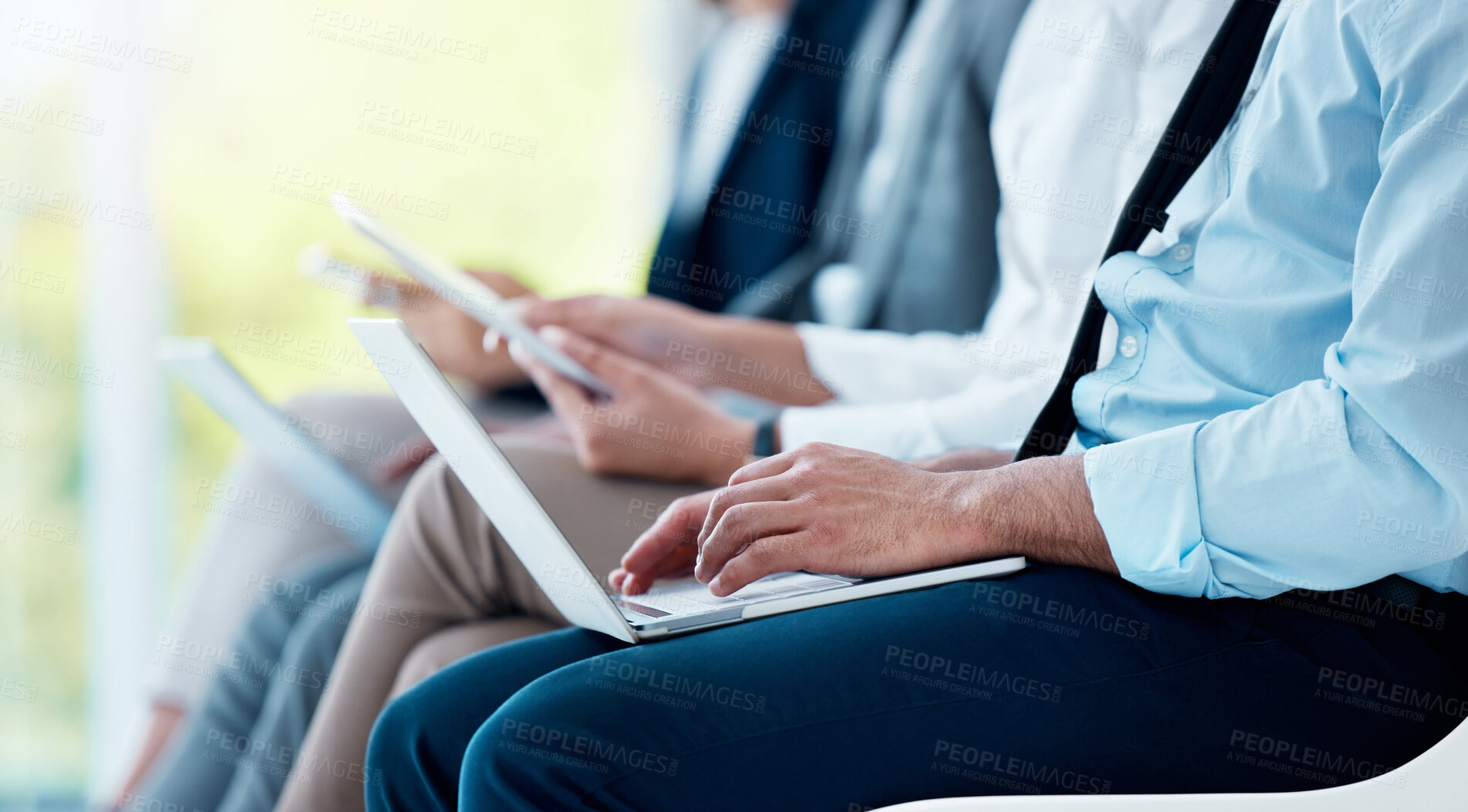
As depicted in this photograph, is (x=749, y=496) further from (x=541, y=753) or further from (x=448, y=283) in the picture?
(x=448, y=283)

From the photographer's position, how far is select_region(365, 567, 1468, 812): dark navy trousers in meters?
0.57

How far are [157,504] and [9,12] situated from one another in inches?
33.6

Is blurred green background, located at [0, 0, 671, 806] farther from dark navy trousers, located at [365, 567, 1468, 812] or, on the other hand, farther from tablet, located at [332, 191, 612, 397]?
dark navy trousers, located at [365, 567, 1468, 812]

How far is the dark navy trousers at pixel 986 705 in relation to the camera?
22.3 inches

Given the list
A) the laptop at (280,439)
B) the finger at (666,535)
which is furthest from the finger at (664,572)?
the laptop at (280,439)

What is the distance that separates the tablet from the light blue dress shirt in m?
0.49

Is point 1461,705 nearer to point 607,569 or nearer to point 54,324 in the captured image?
point 607,569

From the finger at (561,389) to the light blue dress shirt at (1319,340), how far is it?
0.53 m

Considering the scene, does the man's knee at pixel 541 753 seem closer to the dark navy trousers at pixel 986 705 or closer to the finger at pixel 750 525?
the dark navy trousers at pixel 986 705

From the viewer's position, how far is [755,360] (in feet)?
4.30

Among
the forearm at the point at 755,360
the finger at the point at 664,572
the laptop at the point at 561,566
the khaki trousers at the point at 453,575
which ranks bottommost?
the khaki trousers at the point at 453,575

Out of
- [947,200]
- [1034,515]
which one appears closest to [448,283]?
[1034,515]

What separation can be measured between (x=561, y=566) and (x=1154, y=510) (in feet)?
1.08

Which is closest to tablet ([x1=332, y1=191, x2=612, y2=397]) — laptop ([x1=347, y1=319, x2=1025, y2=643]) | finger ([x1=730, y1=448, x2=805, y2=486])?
laptop ([x1=347, y1=319, x2=1025, y2=643])
